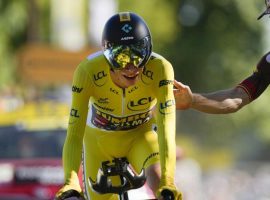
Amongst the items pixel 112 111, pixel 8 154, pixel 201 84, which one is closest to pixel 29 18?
pixel 201 84

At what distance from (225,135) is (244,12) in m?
7.44

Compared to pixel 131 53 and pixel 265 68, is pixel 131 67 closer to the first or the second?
pixel 131 53

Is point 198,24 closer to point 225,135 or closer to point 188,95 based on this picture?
point 225,135

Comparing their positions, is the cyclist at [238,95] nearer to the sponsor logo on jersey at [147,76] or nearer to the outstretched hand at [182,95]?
the outstretched hand at [182,95]

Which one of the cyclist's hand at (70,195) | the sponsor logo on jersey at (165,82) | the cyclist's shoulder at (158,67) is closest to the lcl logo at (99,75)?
the cyclist's shoulder at (158,67)

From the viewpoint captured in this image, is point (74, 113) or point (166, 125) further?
point (74, 113)

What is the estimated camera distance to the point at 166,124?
8.32 m

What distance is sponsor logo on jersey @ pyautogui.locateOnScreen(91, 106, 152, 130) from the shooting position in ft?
29.9

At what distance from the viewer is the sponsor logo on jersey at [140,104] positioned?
8930 mm

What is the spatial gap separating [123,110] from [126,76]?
2.13ft

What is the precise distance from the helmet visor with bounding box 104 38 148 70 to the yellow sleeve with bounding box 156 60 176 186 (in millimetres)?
352

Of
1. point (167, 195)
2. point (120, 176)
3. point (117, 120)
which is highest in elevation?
point (117, 120)

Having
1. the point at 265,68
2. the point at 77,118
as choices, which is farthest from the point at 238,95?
the point at 77,118

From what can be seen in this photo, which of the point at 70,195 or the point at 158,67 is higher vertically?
the point at 158,67
